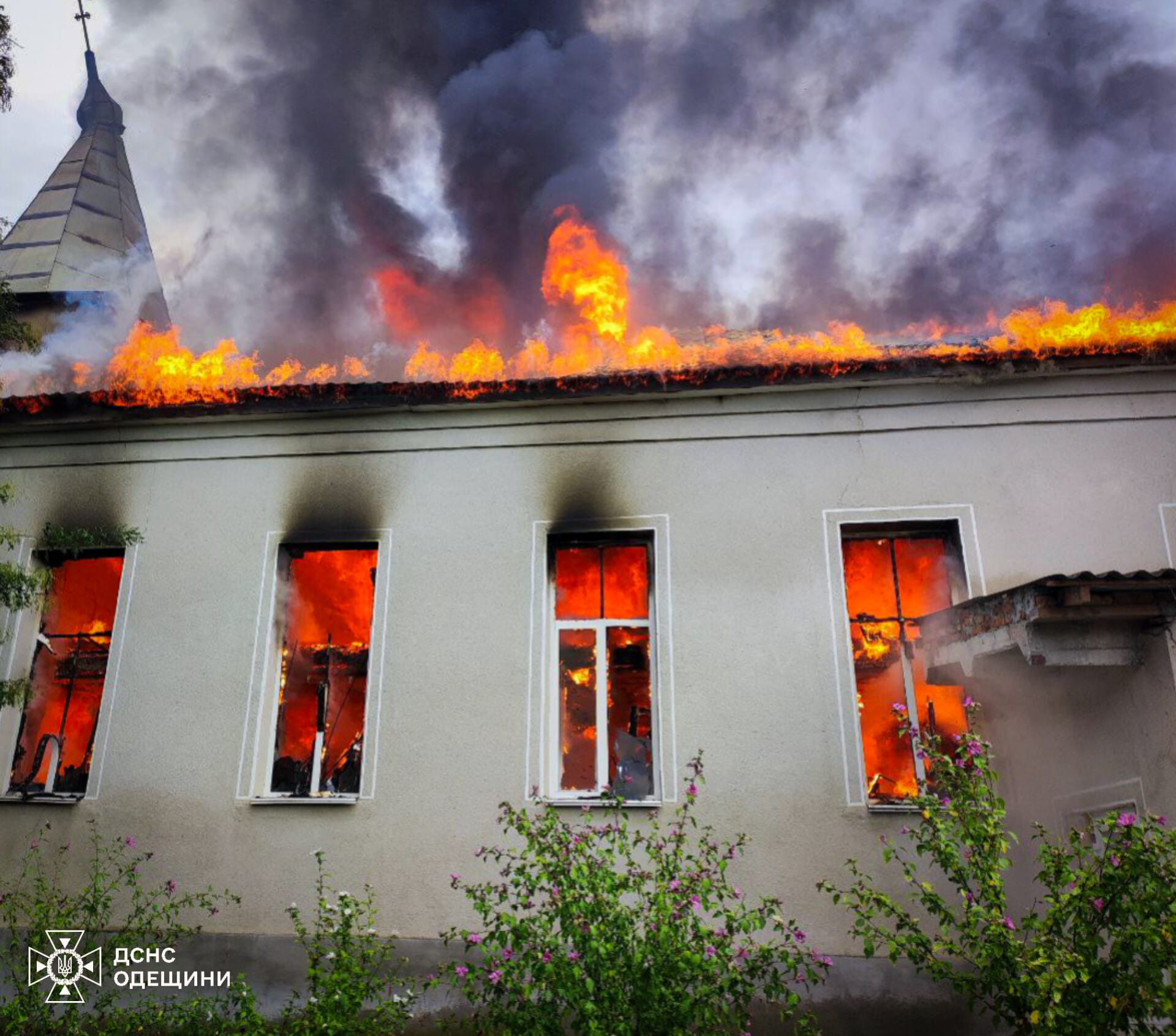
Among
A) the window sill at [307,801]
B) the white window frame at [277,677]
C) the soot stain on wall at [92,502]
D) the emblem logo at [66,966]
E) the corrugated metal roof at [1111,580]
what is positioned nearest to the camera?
the corrugated metal roof at [1111,580]

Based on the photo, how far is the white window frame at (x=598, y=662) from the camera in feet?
23.9

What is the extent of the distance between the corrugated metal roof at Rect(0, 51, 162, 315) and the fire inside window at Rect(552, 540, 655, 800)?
48.7 ft

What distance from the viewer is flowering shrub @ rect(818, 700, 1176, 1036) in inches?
164

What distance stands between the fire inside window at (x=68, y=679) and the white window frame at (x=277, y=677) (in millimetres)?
1615

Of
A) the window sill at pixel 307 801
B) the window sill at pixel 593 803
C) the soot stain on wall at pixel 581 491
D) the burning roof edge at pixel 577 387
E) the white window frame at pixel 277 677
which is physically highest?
the burning roof edge at pixel 577 387

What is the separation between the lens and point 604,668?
7.85 meters

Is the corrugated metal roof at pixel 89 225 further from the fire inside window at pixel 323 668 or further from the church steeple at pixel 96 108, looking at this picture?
the fire inside window at pixel 323 668

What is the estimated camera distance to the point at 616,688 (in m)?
7.81

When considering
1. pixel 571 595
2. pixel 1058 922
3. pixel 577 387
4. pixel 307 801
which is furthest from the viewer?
pixel 577 387

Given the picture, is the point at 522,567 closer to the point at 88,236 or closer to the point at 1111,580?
the point at 1111,580

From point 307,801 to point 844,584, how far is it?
4.98 meters

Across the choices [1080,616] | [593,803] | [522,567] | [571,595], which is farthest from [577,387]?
[1080,616]

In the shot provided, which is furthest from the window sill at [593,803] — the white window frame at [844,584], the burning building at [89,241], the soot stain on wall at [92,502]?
the burning building at [89,241]

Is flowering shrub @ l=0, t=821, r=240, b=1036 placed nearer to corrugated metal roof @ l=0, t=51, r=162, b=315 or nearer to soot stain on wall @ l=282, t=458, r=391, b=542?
soot stain on wall @ l=282, t=458, r=391, b=542
